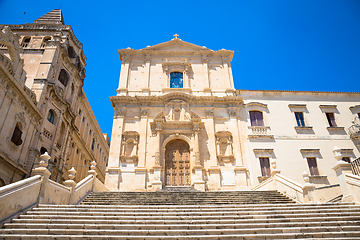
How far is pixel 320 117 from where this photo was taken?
22.4m

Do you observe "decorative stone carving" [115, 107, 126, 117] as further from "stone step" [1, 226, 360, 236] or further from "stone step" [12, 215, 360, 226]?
"stone step" [1, 226, 360, 236]

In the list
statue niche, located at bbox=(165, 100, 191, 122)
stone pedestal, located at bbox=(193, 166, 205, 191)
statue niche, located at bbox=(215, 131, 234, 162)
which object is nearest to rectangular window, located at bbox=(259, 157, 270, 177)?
statue niche, located at bbox=(215, 131, 234, 162)

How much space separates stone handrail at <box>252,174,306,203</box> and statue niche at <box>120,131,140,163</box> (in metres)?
9.67

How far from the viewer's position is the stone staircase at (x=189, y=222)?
23.2 feet

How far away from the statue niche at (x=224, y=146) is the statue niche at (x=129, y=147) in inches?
253

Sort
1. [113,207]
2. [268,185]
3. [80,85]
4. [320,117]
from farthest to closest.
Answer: [80,85]
[320,117]
[268,185]
[113,207]

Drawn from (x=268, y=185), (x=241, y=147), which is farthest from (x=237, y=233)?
(x=241, y=147)

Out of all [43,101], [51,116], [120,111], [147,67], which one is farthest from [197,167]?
[51,116]

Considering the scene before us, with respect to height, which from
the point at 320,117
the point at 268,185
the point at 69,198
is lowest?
the point at 69,198

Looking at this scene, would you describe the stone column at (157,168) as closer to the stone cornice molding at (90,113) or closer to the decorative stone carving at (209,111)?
the decorative stone carving at (209,111)

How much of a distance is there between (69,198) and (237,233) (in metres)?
7.63

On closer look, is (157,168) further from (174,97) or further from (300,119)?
(300,119)

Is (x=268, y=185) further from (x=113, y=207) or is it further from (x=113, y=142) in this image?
(x=113, y=142)

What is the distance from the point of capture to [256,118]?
22.2m
